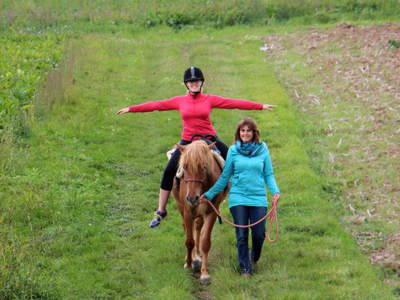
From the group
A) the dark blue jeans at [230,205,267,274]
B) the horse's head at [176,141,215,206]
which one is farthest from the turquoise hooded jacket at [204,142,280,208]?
the horse's head at [176,141,215,206]

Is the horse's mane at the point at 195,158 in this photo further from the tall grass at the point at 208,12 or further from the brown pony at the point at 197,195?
the tall grass at the point at 208,12

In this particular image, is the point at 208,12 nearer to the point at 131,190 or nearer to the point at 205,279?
the point at 131,190

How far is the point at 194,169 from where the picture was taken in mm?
5469

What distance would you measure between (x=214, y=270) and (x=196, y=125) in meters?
2.36

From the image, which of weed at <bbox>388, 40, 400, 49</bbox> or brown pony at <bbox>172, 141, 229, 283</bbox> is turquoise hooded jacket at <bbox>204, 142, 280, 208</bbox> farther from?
weed at <bbox>388, 40, 400, 49</bbox>

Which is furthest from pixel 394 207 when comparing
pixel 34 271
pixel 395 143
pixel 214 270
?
pixel 34 271

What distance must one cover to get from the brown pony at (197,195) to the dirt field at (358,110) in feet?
9.17

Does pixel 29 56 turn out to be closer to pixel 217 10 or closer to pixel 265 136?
pixel 265 136

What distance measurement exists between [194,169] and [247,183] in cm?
95

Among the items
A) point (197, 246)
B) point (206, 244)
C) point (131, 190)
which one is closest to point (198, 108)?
point (206, 244)

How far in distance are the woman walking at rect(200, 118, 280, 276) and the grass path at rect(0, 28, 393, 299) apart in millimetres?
594

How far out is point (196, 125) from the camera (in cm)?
671

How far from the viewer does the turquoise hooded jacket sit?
596 centimetres

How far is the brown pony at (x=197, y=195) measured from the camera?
5.48 m
